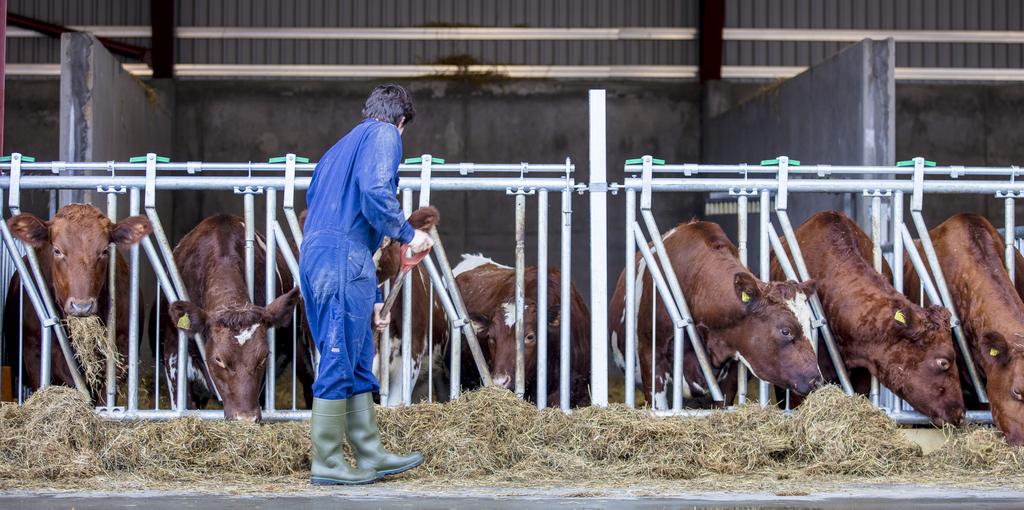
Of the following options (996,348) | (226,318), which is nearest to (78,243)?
(226,318)

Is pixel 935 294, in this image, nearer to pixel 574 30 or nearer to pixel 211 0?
pixel 574 30

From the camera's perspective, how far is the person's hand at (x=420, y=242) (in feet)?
18.7

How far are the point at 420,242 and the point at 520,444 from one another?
1263mm

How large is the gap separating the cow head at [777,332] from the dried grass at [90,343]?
3.60 metres

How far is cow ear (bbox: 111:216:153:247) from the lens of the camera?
7.16m

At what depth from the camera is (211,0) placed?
16.7m

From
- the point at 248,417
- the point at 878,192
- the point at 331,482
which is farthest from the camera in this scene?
the point at 878,192

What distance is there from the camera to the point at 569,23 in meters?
16.9

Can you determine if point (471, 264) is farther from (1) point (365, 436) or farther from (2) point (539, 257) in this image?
(1) point (365, 436)

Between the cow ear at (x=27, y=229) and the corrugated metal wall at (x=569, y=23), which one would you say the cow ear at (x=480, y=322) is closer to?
the cow ear at (x=27, y=229)

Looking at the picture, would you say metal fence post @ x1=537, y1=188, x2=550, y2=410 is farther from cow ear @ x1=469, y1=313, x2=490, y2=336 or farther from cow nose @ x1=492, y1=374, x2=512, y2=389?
cow ear @ x1=469, y1=313, x2=490, y2=336

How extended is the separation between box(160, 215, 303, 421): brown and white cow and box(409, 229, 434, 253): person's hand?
134 centimetres

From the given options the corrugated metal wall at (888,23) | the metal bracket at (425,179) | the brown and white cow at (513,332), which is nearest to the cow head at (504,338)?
the brown and white cow at (513,332)

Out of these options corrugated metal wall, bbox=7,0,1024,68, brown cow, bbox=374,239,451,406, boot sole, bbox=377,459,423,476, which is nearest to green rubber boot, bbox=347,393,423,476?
boot sole, bbox=377,459,423,476
